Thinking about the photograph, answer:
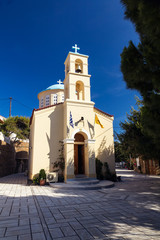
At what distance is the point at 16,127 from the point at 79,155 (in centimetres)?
1714

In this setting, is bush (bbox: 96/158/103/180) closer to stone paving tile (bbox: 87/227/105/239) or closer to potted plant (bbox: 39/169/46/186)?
potted plant (bbox: 39/169/46/186)

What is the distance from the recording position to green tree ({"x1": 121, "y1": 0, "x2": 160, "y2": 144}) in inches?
129

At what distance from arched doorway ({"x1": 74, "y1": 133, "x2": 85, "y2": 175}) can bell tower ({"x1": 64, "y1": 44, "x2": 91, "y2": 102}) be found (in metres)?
3.32

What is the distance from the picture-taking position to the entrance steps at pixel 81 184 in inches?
432

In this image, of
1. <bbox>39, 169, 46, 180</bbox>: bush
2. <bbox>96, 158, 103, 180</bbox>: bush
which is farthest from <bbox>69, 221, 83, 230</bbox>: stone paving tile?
<bbox>96, 158, 103, 180</bbox>: bush

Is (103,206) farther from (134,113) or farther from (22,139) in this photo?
(22,139)

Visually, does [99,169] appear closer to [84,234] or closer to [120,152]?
[84,234]

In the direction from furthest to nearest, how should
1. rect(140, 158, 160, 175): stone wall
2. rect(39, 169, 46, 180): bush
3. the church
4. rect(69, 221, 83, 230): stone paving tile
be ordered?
rect(140, 158, 160, 175): stone wall < the church < rect(39, 169, 46, 180): bush < rect(69, 221, 83, 230): stone paving tile

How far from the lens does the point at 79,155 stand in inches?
576

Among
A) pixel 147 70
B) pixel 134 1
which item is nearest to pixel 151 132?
pixel 147 70

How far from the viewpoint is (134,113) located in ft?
44.6

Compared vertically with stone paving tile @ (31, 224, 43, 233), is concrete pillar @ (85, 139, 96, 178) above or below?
above

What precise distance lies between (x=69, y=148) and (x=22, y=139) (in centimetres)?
1699

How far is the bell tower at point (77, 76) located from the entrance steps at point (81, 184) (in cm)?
642
